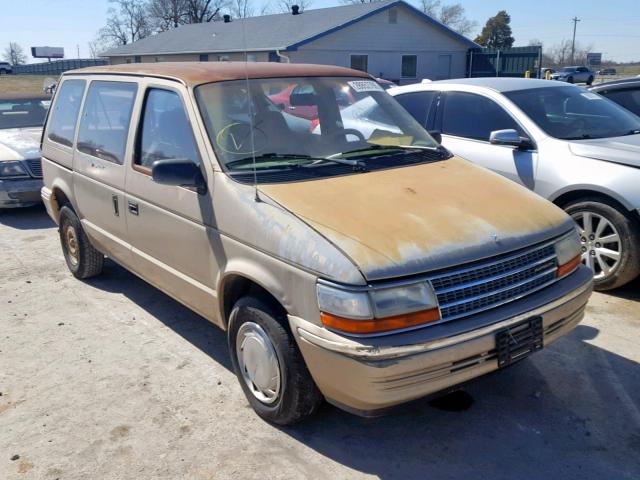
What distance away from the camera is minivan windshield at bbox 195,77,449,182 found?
3676mm

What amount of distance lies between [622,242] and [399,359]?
3.23 metres

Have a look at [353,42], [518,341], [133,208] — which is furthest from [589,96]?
[353,42]

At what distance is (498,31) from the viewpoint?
6912 cm

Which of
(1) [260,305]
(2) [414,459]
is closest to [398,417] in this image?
(2) [414,459]

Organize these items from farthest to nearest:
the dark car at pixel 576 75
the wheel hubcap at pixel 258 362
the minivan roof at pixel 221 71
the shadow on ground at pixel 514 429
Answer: the dark car at pixel 576 75, the minivan roof at pixel 221 71, the wheel hubcap at pixel 258 362, the shadow on ground at pixel 514 429

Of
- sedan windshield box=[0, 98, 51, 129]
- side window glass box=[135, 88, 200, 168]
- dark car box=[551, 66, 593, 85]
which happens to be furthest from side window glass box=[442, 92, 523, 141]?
dark car box=[551, 66, 593, 85]

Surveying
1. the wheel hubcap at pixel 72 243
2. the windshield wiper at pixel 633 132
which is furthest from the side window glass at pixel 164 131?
the windshield wiper at pixel 633 132

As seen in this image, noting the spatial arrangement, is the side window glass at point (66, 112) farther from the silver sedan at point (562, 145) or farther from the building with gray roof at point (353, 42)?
the building with gray roof at point (353, 42)

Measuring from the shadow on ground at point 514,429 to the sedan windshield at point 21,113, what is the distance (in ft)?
25.5

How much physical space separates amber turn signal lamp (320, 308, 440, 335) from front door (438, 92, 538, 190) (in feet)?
11.0

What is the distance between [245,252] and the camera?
3.29 m

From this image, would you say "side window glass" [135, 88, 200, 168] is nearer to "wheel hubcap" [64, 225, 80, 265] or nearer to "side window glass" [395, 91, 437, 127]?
"wheel hubcap" [64, 225, 80, 265]

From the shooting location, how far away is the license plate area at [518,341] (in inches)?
116

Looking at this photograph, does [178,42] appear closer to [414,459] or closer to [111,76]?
[111,76]
